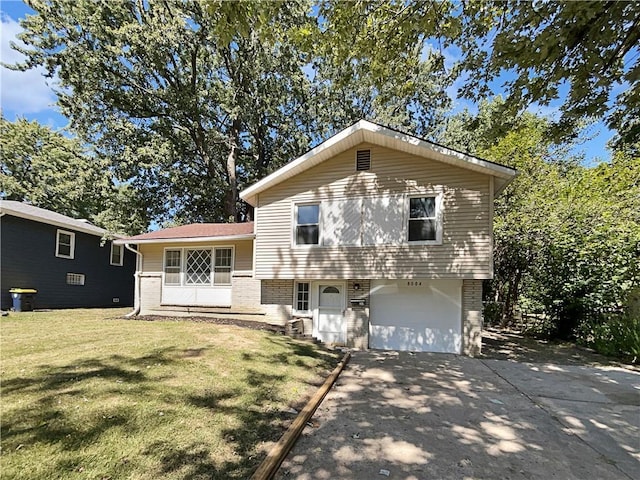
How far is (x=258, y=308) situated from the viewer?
11.3 meters

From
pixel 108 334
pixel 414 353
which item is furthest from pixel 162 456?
pixel 414 353

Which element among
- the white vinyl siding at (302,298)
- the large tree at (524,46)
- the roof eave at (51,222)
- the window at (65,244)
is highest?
the large tree at (524,46)

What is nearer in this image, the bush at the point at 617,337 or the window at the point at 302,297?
the bush at the point at 617,337

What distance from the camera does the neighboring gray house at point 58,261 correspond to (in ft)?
42.4

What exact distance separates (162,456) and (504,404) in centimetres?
506

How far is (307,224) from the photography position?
10578 mm

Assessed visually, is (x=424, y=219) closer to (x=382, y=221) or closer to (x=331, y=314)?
(x=382, y=221)

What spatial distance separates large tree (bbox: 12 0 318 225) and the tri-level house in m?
7.03

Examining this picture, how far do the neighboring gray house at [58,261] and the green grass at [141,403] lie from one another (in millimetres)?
7644

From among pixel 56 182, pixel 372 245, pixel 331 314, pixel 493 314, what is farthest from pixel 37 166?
pixel 493 314

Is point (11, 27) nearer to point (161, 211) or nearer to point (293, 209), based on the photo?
point (161, 211)

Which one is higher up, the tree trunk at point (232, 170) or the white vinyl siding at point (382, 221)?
the tree trunk at point (232, 170)

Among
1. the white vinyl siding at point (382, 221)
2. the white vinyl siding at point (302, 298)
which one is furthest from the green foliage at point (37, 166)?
the white vinyl siding at point (302, 298)

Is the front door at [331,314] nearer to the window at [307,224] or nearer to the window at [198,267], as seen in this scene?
the window at [307,224]
